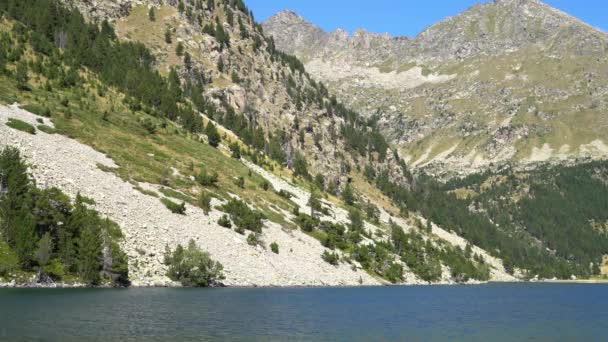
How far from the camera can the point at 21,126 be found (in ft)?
278

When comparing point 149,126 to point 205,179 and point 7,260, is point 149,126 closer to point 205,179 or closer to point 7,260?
point 205,179

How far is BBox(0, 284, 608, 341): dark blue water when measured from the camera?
39.7 m

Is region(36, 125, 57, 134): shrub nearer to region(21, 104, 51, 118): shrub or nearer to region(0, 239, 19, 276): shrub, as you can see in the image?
region(21, 104, 51, 118): shrub

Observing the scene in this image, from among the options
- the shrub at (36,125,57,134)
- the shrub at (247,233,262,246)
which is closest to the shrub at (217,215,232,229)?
the shrub at (247,233,262,246)

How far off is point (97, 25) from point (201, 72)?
3473cm

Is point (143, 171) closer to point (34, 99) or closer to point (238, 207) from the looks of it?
point (238, 207)

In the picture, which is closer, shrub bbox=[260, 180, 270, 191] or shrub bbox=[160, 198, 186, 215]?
shrub bbox=[160, 198, 186, 215]

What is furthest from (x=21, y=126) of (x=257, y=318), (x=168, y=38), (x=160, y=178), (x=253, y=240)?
(x=168, y=38)

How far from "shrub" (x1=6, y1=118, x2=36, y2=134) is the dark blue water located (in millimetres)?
37376

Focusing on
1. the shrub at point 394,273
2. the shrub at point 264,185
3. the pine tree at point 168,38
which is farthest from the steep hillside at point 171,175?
the pine tree at point 168,38

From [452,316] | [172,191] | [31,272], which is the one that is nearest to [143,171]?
[172,191]

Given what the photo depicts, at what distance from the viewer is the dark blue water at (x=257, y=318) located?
3972 cm

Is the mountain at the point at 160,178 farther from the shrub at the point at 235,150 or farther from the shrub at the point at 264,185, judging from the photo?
the shrub at the point at 235,150

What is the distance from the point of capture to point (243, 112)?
184m
